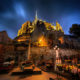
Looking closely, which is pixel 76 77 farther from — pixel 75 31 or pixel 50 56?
pixel 75 31

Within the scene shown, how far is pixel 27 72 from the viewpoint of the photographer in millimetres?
8695

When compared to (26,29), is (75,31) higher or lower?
lower

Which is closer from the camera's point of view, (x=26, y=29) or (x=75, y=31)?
(x=75, y=31)

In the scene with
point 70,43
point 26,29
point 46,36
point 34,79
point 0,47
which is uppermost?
point 26,29

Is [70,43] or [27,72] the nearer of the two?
[27,72]

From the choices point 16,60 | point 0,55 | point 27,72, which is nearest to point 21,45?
point 16,60

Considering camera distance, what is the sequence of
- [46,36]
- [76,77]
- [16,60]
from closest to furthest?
1. [76,77]
2. [16,60]
3. [46,36]

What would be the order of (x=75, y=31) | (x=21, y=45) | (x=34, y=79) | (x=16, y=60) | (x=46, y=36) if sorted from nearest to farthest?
(x=34, y=79), (x=16, y=60), (x=21, y=45), (x=46, y=36), (x=75, y=31)

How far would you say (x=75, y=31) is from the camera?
3241 centimetres

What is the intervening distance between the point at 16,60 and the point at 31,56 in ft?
12.7

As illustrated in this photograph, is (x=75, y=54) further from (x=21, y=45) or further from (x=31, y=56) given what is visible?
(x=21, y=45)

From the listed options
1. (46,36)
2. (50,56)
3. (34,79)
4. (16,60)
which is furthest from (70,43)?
(34,79)

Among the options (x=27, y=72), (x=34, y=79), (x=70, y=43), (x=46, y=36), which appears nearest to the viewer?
(x=34, y=79)

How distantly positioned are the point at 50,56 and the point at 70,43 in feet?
43.5
